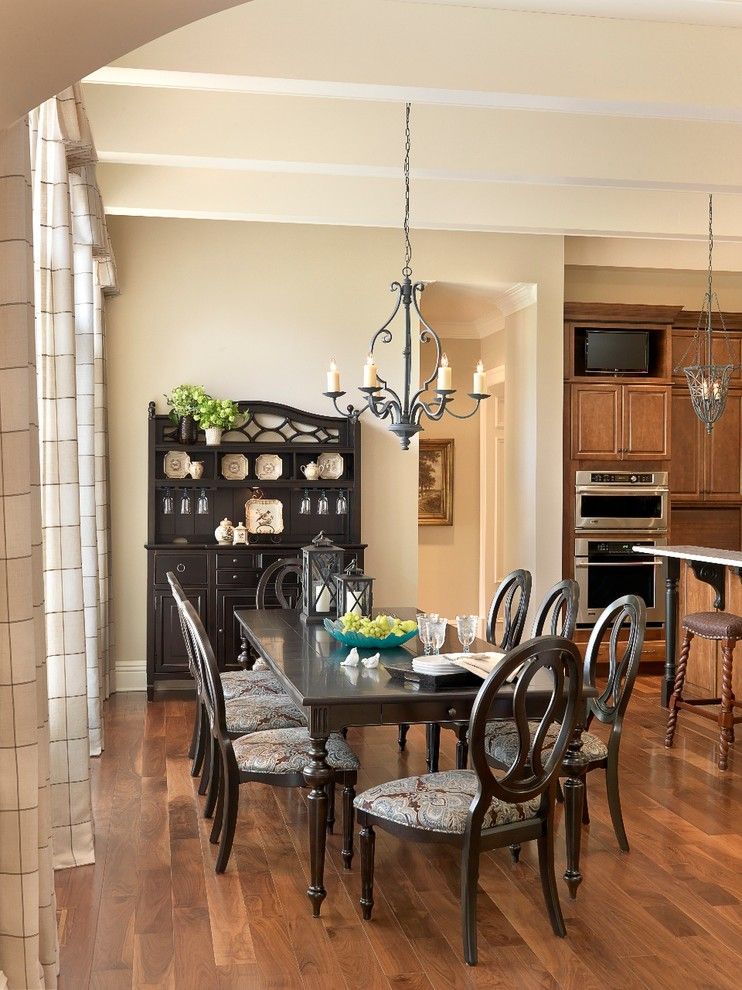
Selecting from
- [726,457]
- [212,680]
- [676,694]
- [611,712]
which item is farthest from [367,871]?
[726,457]

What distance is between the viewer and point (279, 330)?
743cm

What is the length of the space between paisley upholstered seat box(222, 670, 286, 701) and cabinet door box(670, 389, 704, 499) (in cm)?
449

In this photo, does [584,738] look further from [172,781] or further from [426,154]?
[426,154]

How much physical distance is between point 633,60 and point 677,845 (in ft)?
10.0

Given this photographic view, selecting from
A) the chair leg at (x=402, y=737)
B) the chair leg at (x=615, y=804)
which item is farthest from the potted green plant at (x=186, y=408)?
the chair leg at (x=615, y=804)

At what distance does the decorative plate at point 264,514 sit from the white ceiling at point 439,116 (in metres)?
1.89

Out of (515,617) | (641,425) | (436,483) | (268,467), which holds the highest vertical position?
(641,425)

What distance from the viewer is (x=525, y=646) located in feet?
10.0

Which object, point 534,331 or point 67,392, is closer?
point 67,392

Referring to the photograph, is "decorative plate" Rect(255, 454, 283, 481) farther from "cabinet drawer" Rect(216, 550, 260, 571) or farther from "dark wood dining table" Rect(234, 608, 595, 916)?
"dark wood dining table" Rect(234, 608, 595, 916)

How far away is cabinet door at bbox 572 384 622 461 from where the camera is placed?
7.98 metres

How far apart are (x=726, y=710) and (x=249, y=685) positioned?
93.2 inches

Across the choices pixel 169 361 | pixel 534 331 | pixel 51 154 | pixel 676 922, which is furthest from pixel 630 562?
pixel 51 154

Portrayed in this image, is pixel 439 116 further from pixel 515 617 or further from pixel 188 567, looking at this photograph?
pixel 188 567
